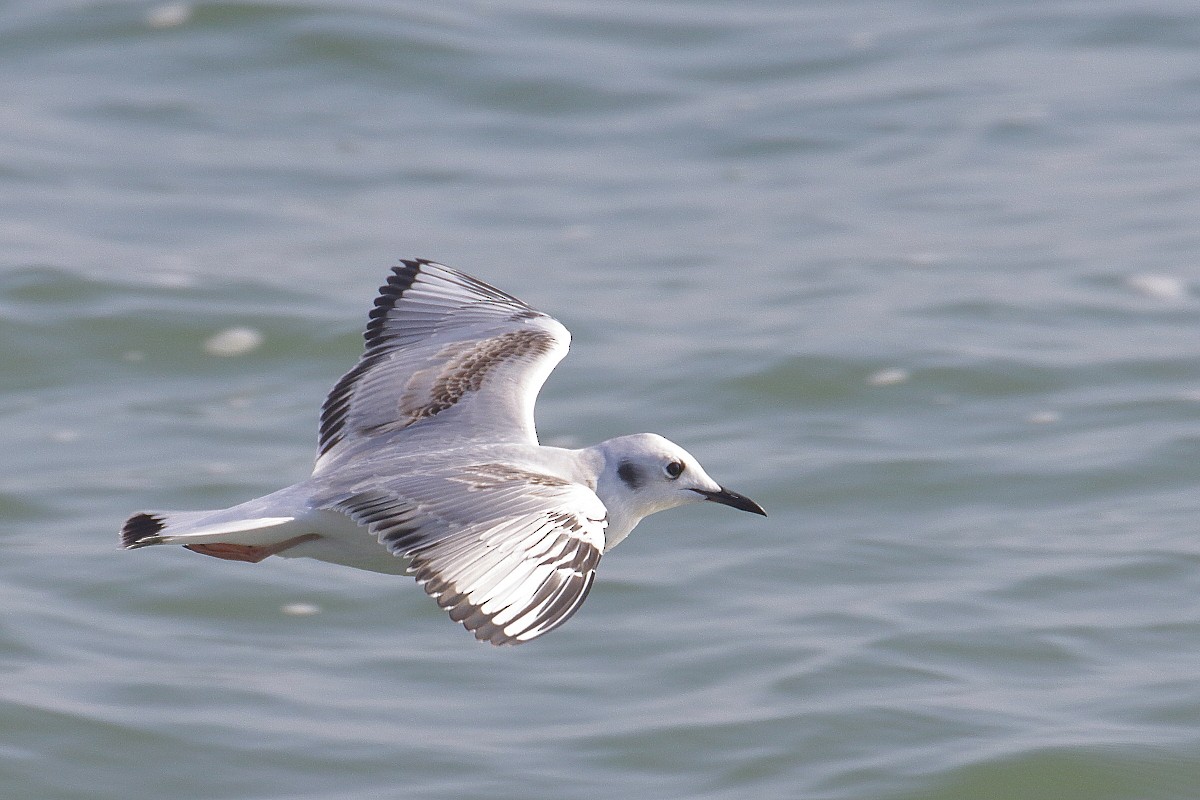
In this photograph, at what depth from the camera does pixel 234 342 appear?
49.0ft

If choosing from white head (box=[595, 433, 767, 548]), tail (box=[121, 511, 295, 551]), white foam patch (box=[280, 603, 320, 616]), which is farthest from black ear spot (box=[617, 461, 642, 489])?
white foam patch (box=[280, 603, 320, 616])

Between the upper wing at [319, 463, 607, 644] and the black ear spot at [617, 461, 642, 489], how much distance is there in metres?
0.52

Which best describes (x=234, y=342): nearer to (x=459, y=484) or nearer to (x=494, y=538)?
(x=459, y=484)

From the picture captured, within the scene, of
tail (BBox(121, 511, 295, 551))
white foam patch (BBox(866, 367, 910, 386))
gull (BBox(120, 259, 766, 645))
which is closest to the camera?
gull (BBox(120, 259, 766, 645))

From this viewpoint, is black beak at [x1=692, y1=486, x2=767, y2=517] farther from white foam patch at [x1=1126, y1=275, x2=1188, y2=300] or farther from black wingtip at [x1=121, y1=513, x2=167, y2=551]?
white foam patch at [x1=1126, y1=275, x2=1188, y2=300]

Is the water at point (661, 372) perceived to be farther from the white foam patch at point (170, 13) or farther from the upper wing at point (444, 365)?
the upper wing at point (444, 365)

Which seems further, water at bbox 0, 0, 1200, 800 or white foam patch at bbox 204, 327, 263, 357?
white foam patch at bbox 204, 327, 263, 357

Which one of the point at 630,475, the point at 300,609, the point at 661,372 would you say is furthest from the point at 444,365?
the point at 661,372

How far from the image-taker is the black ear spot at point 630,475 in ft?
24.1

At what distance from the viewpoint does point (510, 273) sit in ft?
50.1

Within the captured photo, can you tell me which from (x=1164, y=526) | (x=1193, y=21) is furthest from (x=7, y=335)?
(x=1193, y=21)

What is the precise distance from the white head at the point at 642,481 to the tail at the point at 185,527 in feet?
3.77

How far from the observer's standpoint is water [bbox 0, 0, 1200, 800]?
1016 cm

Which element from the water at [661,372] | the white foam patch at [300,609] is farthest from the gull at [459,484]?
the white foam patch at [300,609]
